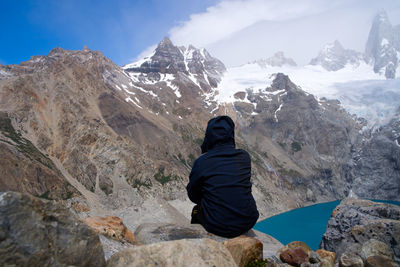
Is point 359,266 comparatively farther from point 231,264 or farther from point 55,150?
point 55,150

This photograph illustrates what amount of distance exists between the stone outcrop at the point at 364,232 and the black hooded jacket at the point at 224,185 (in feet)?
8.66

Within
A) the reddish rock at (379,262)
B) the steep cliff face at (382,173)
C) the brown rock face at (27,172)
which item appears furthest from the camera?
the steep cliff face at (382,173)

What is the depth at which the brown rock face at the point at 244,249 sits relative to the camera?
5826mm

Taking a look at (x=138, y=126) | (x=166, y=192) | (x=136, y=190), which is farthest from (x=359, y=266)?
(x=138, y=126)

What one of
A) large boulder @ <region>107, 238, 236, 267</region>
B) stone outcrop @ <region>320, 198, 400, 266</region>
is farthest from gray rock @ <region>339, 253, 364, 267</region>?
large boulder @ <region>107, 238, 236, 267</region>

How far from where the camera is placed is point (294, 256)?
700 cm

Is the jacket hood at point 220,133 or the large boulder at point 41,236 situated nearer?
the large boulder at point 41,236

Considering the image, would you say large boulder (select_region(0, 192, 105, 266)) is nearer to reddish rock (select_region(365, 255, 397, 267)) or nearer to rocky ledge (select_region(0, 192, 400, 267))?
rocky ledge (select_region(0, 192, 400, 267))

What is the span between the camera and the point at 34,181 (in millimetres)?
73125

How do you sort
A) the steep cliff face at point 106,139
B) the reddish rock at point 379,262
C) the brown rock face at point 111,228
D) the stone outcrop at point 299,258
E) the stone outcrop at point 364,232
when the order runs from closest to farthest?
1. the reddish rock at point 379,262
2. the stone outcrop at point 364,232
3. the stone outcrop at point 299,258
4. the brown rock face at point 111,228
5. the steep cliff face at point 106,139

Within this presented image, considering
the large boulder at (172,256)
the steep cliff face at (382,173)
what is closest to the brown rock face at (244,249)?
the large boulder at (172,256)

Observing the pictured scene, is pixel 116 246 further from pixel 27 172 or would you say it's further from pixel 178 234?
pixel 27 172

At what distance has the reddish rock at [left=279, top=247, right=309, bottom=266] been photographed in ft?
22.7

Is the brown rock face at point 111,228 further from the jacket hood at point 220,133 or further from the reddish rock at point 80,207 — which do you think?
the reddish rock at point 80,207
